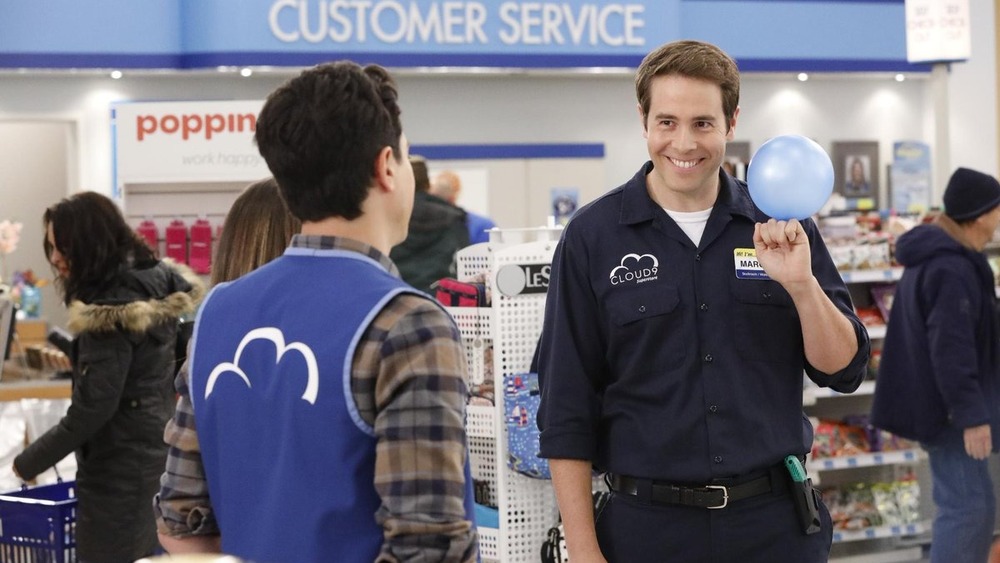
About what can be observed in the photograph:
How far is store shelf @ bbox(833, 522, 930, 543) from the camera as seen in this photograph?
6.62 metres

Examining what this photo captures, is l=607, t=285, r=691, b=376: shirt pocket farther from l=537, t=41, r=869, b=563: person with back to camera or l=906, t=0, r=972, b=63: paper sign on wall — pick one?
l=906, t=0, r=972, b=63: paper sign on wall

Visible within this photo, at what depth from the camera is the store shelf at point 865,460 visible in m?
6.48

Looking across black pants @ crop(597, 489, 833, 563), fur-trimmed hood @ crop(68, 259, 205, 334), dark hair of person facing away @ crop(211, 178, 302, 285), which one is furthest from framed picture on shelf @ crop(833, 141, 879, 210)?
dark hair of person facing away @ crop(211, 178, 302, 285)

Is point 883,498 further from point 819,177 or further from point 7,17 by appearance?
point 7,17

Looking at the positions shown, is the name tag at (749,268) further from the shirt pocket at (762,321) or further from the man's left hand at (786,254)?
the man's left hand at (786,254)

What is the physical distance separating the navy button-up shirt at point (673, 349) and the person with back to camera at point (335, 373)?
0.77m

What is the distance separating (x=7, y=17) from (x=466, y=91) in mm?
4419

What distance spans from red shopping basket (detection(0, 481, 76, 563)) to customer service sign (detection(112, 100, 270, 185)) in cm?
358

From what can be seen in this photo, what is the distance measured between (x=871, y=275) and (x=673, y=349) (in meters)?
4.53

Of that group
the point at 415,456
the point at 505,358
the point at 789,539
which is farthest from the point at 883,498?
the point at 415,456

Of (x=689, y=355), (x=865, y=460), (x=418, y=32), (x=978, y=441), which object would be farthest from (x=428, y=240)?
(x=418, y=32)

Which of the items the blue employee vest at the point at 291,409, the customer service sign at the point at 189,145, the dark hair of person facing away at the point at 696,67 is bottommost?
the blue employee vest at the point at 291,409

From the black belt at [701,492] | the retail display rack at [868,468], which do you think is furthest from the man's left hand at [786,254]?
the retail display rack at [868,468]

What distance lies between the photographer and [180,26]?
37.5ft
